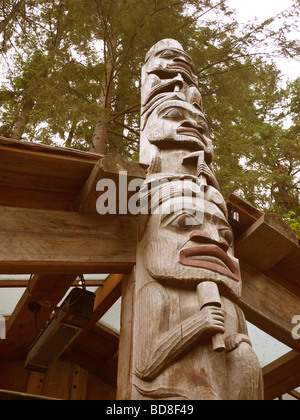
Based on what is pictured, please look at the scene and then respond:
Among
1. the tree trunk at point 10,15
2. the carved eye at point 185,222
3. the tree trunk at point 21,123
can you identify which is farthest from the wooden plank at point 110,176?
the tree trunk at point 10,15

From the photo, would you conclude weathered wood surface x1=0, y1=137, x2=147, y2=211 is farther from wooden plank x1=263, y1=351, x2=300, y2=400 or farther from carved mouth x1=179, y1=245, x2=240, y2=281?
wooden plank x1=263, y1=351, x2=300, y2=400

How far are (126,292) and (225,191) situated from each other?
4880mm

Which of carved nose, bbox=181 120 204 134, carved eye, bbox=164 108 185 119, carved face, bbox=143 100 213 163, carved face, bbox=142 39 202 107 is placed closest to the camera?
carved face, bbox=143 100 213 163

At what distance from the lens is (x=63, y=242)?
128 inches

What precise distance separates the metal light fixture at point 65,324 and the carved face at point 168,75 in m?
2.51

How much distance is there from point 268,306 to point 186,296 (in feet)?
4.20

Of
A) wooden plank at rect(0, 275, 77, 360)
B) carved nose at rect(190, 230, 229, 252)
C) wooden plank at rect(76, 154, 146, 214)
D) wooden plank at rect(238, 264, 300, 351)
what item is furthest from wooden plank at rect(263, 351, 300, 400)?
→ wooden plank at rect(76, 154, 146, 214)

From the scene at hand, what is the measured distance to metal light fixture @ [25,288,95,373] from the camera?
12.7 ft

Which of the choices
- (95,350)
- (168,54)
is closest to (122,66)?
(168,54)

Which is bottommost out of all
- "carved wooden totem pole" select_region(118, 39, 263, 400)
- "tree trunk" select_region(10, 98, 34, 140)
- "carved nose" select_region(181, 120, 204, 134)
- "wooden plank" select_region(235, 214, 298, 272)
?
"carved wooden totem pole" select_region(118, 39, 263, 400)

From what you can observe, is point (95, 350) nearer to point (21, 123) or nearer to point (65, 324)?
point (65, 324)

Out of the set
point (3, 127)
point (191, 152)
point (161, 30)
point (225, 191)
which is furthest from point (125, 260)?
point (3, 127)

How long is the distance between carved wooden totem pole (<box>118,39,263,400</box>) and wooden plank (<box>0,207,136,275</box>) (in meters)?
0.16
